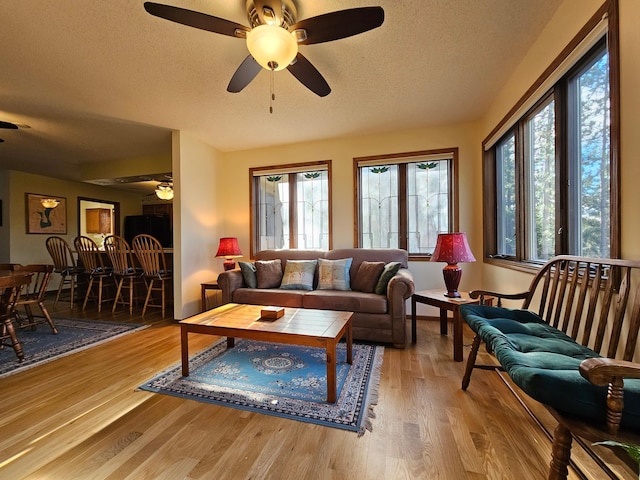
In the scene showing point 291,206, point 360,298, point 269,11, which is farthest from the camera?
point 291,206

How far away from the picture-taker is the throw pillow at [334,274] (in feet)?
10.3

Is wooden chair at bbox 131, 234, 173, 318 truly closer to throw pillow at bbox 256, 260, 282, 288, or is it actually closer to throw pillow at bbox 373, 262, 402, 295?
throw pillow at bbox 256, 260, 282, 288

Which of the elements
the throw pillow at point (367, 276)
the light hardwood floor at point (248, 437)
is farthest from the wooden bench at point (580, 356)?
the throw pillow at point (367, 276)

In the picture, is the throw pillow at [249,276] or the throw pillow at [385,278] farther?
the throw pillow at [249,276]

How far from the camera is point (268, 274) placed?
3430 mm

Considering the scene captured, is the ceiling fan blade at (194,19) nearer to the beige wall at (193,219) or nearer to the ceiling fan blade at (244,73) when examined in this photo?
the ceiling fan blade at (244,73)

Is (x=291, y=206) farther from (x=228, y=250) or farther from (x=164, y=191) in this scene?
(x=164, y=191)

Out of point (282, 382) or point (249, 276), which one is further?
point (249, 276)

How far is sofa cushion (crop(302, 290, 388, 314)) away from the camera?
2.62 metres

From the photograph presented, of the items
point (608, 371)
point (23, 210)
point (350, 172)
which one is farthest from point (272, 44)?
point (23, 210)

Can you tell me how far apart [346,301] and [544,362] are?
175cm

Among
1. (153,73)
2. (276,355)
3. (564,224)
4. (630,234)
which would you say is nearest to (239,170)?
(153,73)

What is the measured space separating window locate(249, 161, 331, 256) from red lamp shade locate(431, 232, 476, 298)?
167 centimetres

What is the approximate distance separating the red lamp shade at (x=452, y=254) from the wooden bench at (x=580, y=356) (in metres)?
0.69
